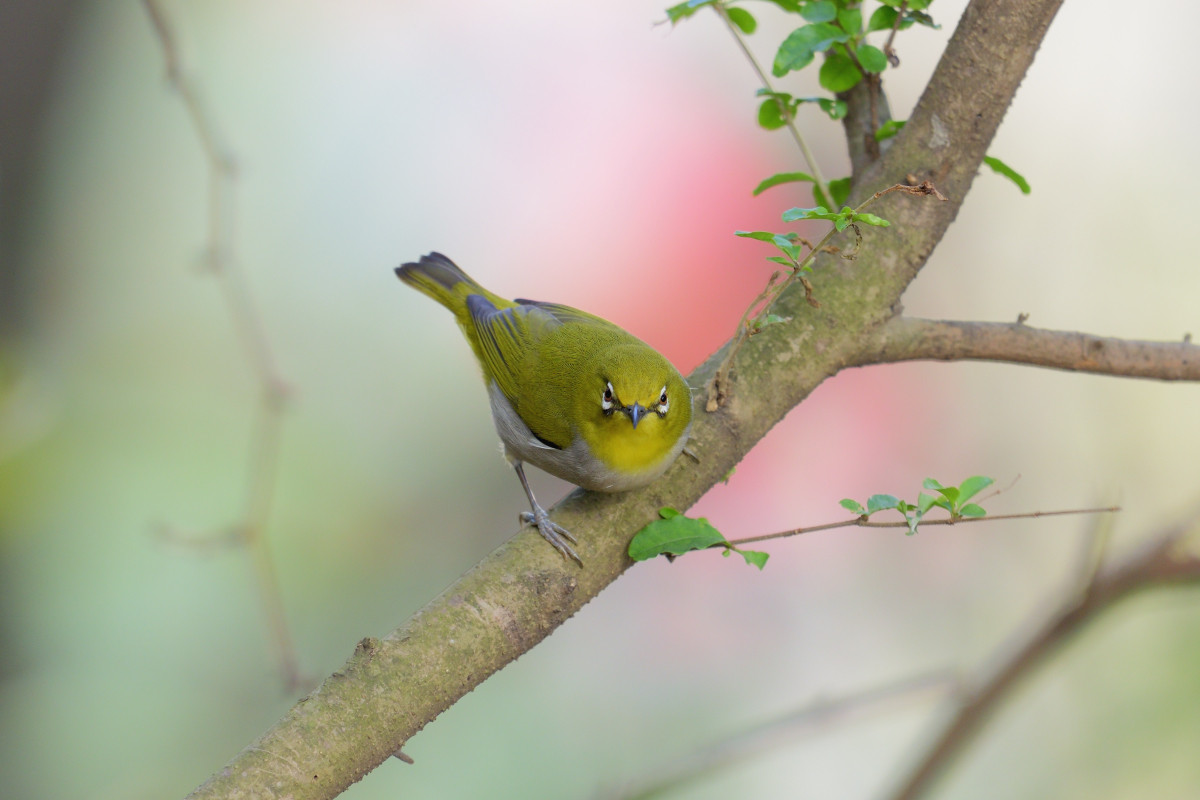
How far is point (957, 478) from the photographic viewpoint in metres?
2.37

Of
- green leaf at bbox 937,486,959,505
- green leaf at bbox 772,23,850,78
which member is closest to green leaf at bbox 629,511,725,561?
green leaf at bbox 937,486,959,505

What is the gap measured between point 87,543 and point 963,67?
2091 mm

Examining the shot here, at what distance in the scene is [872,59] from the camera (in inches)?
55.3

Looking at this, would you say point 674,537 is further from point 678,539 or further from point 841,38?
point 841,38

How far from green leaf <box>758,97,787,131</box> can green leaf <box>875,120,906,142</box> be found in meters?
0.15

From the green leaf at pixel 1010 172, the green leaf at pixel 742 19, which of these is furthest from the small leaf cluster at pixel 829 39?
the green leaf at pixel 1010 172

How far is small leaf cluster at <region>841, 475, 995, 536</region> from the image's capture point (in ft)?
3.40

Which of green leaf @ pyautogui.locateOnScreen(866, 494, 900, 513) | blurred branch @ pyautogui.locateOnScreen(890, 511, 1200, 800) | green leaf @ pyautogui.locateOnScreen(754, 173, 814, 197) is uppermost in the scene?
green leaf @ pyautogui.locateOnScreen(754, 173, 814, 197)

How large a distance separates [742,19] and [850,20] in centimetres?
16

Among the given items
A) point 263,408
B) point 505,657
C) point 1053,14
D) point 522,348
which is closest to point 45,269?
point 263,408

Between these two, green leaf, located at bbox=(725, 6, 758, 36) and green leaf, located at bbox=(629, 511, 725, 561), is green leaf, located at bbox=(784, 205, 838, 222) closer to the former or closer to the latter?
green leaf, located at bbox=(629, 511, 725, 561)

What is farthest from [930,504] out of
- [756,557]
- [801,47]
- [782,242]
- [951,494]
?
[801,47]

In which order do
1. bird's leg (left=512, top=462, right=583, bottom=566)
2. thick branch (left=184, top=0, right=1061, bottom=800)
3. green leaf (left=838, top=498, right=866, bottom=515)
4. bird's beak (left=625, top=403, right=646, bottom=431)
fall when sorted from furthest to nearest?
bird's beak (left=625, top=403, right=646, bottom=431), bird's leg (left=512, top=462, right=583, bottom=566), green leaf (left=838, top=498, right=866, bottom=515), thick branch (left=184, top=0, right=1061, bottom=800)

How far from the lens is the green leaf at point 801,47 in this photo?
1.34 m
